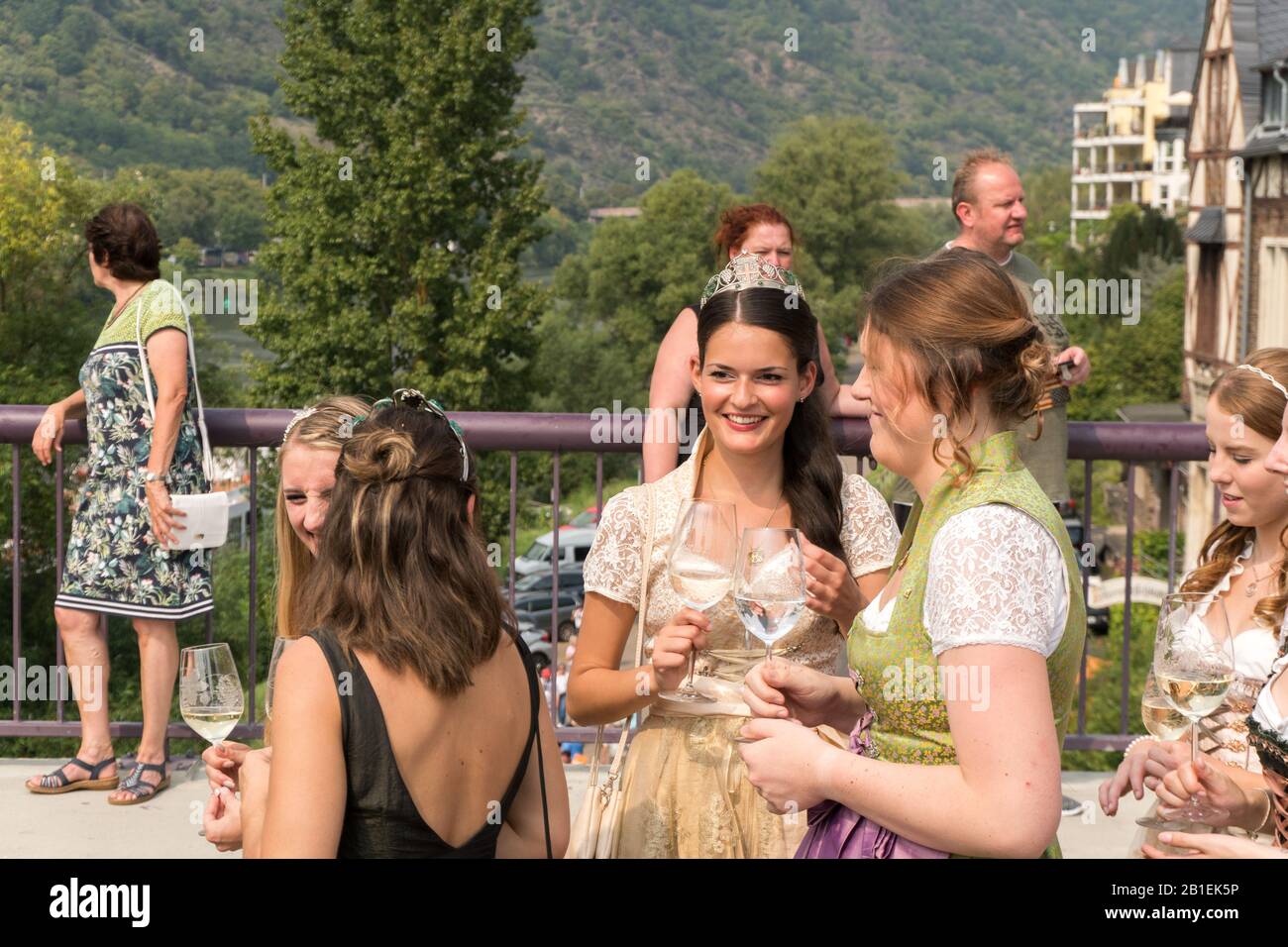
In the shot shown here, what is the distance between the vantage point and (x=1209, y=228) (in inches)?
1668

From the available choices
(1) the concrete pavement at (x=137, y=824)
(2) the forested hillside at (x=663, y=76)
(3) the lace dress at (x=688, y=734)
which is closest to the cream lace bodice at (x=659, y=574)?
(3) the lace dress at (x=688, y=734)

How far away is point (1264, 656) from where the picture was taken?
3.15 meters

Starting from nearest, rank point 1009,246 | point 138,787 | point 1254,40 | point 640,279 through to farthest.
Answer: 1. point 138,787
2. point 1009,246
3. point 1254,40
4. point 640,279

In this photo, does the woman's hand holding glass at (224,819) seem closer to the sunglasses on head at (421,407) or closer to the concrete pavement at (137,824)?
Answer: the sunglasses on head at (421,407)

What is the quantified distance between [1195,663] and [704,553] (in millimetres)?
904

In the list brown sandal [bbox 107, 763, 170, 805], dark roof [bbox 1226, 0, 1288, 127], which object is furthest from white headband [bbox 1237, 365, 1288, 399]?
dark roof [bbox 1226, 0, 1288, 127]

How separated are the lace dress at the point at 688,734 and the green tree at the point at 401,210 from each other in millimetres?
40724

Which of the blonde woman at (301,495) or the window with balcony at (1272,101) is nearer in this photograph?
the blonde woman at (301,495)

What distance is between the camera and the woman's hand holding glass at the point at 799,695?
2469mm

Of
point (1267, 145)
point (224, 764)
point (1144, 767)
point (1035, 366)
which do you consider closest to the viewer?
point (1035, 366)

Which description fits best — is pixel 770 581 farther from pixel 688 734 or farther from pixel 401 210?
pixel 401 210

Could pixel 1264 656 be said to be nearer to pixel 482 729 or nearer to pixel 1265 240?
pixel 482 729

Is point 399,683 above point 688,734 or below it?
above

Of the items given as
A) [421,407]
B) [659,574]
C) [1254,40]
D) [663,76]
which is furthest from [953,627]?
[663,76]
